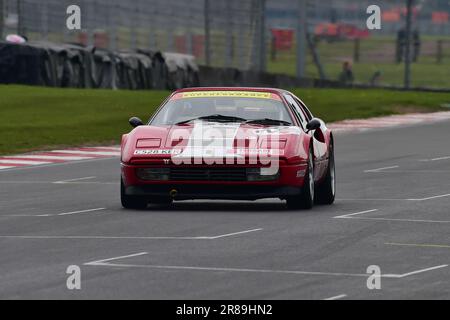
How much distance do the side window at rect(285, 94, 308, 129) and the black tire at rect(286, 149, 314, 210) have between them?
2.93ft

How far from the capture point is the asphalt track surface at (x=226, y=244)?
1070 cm

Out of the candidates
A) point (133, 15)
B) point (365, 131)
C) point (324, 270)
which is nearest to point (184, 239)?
point (324, 270)

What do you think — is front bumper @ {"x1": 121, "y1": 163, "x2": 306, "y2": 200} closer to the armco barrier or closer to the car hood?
the car hood

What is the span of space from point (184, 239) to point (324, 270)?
7.93ft

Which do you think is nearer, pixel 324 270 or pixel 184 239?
pixel 324 270

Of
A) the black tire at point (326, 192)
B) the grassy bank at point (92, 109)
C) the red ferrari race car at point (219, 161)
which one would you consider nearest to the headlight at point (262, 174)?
the red ferrari race car at point (219, 161)

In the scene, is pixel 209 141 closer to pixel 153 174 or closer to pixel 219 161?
pixel 219 161

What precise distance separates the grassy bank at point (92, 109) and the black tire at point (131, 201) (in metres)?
11.9

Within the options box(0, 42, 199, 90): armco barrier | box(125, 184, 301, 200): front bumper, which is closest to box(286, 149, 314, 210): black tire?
box(125, 184, 301, 200): front bumper

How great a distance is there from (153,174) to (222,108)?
5.13 feet

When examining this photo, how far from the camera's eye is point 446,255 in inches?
501

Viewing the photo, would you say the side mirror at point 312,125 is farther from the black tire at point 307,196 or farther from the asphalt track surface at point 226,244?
the asphalt track surface at point 226,244

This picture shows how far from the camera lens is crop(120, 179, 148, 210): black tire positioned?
658 inches
